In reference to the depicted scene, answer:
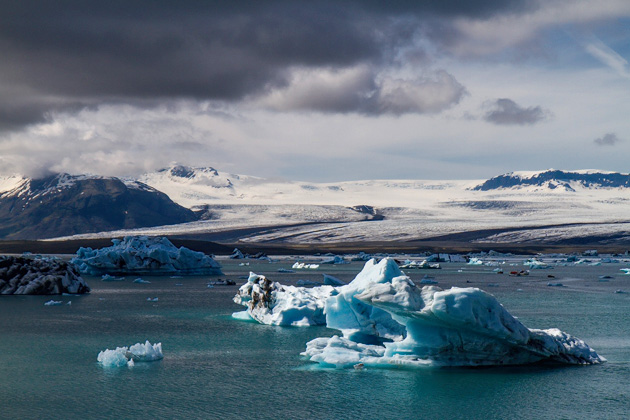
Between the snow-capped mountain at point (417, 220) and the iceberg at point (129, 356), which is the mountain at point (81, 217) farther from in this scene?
the iceberg at point (129, 356)

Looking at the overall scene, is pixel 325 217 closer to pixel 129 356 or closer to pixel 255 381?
pixel 129 356

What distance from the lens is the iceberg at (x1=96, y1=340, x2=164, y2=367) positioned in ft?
50.1

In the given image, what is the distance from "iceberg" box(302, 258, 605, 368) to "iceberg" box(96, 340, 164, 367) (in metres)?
3.47

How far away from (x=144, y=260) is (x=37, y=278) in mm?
16684

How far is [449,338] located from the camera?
14750 millimetres

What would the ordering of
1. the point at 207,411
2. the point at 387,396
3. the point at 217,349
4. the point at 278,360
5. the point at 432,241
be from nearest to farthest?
1. the point at 207,411
2. the point at 387,396
3. the point at 278,360
4. the point at 217,349
5. the point at 432,241

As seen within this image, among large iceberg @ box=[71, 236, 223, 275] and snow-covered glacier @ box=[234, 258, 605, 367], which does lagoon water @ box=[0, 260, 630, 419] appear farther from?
large iceberg @ box=[71, 236, 223, 275]

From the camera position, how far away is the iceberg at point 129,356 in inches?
602

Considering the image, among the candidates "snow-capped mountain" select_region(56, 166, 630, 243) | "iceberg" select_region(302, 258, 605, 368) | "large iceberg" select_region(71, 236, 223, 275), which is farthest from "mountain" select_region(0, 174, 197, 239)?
"iceberg" select_region(302, 258, 605, 368)

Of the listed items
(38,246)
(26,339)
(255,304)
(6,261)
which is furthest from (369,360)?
(38,246)

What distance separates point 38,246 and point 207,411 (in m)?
116

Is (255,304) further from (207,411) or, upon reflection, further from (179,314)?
(207,411)

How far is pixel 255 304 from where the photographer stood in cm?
2302

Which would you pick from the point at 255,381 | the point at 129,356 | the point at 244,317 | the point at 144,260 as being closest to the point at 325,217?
the point at 144,260
